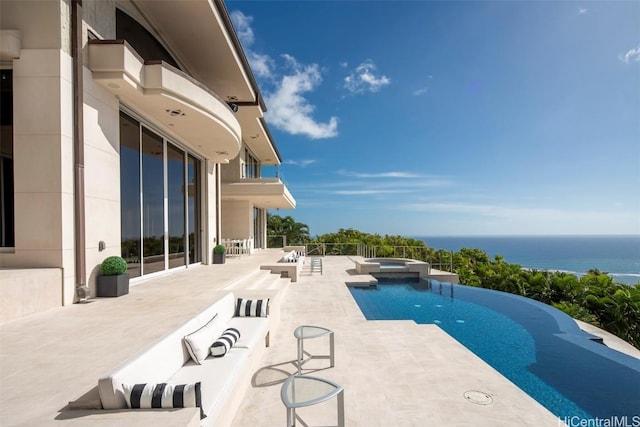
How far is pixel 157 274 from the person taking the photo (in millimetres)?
9125

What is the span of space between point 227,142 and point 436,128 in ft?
63.8

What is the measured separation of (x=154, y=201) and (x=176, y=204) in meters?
1.39

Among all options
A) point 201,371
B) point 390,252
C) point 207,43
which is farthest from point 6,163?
point 390,252

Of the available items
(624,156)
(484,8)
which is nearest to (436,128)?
(624,156)

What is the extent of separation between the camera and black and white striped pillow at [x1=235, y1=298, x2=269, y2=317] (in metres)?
5.46

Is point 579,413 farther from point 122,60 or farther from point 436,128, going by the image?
point 436,128

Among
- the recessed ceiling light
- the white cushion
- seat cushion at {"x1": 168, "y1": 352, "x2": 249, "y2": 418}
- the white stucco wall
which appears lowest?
seat cushion at {"x1": 168, "y1": 352, "x2": 249, "y2": 418}

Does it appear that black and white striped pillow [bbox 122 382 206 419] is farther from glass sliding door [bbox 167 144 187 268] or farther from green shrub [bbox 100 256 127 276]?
glass sliding door [bbox 167 144 187 268]

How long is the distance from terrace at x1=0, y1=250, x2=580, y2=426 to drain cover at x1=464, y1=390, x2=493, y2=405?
56mm

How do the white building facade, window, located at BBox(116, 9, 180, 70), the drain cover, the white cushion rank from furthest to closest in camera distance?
window, located at BBox(116, 9, 180, 70) < the white building facade < the drain cover < the white cushion

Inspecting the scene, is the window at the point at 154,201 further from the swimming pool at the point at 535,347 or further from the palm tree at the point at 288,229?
the palm tree at the point at 288,229

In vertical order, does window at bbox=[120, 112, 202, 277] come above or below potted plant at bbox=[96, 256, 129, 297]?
above

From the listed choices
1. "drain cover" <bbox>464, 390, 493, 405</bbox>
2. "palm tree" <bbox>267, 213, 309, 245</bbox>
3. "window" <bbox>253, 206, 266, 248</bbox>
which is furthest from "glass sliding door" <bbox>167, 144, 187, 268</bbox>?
"palm tree" <bbox>267, 213, 309, 245</bbox>

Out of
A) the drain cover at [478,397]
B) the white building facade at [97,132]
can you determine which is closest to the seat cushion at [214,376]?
the drain cover at [478,397]
